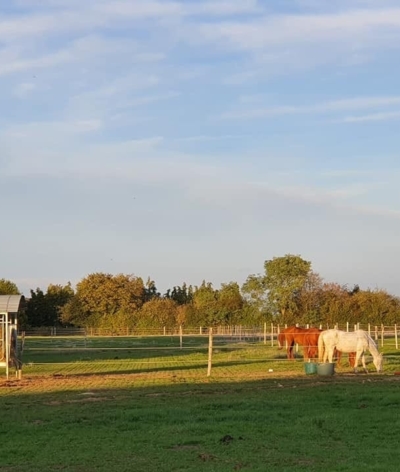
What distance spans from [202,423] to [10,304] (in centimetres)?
1768

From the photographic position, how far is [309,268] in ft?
298

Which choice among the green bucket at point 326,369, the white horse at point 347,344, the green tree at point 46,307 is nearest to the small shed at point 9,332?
the green bucket at point 326,369

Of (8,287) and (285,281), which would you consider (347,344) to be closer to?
(285,281)

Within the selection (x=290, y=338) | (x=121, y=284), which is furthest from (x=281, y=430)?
(x=121, y=284)

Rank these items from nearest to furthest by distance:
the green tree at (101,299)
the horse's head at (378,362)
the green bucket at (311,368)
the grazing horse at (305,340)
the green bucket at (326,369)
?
the green bucket at (326,369) → the green bucket at (311,368) → the horse's head at (378,362) → the grazing horse at (305,340) → the green tree at (101,299)

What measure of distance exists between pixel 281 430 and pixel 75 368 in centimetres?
2116

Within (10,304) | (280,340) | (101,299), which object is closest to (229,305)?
(101,299)

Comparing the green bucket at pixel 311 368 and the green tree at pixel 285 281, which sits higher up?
the green tree at pixel 285 281

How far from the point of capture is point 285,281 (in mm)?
89250

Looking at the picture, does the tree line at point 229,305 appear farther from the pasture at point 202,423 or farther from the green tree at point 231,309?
the pasture at point 202,423

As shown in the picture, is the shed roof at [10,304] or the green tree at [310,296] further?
the green tree at [310,296]

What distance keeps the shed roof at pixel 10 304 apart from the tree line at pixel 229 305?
47.8 metres

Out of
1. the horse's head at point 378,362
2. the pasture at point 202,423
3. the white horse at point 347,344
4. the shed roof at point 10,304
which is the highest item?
the shed roof at point 10,304

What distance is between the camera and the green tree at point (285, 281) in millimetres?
87500
